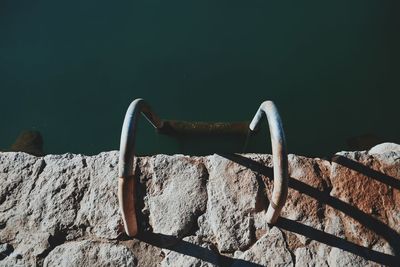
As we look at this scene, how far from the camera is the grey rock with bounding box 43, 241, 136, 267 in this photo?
147 cm

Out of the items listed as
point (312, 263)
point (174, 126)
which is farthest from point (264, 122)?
point (312, 263)

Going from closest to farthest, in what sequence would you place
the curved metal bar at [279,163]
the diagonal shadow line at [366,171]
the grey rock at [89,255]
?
the curved metal bar at [279,163] → the grey rock at [89,255] → the diagonal shadow line at [366,171]

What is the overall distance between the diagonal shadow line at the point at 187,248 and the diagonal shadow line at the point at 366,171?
Answer: 0.65 m

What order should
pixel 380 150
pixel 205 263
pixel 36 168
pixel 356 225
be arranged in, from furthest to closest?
1. pixel 380 150
2. pixel 36 168
3. pixel 356 225
4. pixel 205 263

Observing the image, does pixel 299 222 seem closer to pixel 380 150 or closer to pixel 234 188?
pixel 234 188

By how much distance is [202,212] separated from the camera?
1.59 m

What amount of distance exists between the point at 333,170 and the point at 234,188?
488mm

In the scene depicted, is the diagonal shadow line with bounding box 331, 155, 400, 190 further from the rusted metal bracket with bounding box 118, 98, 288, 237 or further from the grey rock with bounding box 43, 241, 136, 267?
the grey rock with bounding box 43, 241, 136, 267

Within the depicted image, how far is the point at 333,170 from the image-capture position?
1696 mm

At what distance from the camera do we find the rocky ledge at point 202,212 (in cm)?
150

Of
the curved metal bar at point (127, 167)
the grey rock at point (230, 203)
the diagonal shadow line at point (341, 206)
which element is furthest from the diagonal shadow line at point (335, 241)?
the curved metal bar at point (127, 167)

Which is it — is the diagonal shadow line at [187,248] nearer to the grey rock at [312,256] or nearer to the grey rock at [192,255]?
the grey rock at [192,255]

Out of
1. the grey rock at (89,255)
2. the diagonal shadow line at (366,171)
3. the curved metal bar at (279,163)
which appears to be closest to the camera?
the curved metal bar at (279,163)

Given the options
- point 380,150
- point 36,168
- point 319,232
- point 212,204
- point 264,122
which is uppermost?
point 264,122
